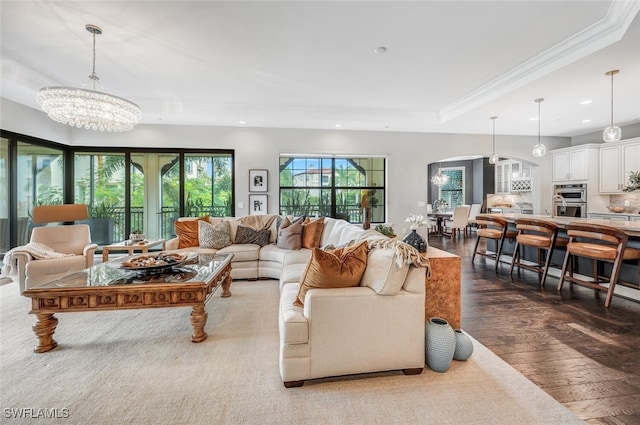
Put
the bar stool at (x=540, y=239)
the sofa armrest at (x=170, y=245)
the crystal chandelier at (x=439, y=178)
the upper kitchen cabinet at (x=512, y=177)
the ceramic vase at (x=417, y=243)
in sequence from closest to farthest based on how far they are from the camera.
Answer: the ceramic vase at (x=417, y=243) → the bar stool at (x=540, y=239) → the sofa armrest at (x=170, y=245) → the upper kitchen cabinet at (x=512, y=177) → the crystal chandelier at (x=439, y=178)

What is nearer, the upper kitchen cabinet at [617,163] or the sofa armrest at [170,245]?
the sofa armrest at [170,245]

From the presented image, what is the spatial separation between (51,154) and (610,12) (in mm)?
8255

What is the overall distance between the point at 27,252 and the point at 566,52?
6639mm

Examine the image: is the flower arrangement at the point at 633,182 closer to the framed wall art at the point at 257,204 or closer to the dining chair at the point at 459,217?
the dining chair at the point at 459,217

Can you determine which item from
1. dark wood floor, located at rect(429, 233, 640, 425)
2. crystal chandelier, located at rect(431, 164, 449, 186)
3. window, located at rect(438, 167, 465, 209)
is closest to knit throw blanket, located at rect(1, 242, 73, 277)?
dark wood floor, located at rect(429, 233, 640, 425)

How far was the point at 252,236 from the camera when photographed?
4.66m

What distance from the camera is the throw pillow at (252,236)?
464cm

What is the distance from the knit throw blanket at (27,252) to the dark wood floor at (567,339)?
4.89m

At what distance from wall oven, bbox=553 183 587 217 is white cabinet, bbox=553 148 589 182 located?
0.20 m

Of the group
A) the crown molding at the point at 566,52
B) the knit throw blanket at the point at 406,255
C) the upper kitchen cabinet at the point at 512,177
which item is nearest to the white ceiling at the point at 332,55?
the crown molding at the point at 566,52

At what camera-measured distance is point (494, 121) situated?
570 cm

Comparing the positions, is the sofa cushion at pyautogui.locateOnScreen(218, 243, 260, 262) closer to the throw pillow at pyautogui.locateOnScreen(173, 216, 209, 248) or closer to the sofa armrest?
the throw pillow at pyautogui.locateOnScreen(173, 216, 209, 248)

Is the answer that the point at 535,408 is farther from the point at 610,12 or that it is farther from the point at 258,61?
the point at 258,61

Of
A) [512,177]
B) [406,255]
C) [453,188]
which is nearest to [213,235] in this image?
[406,255]
